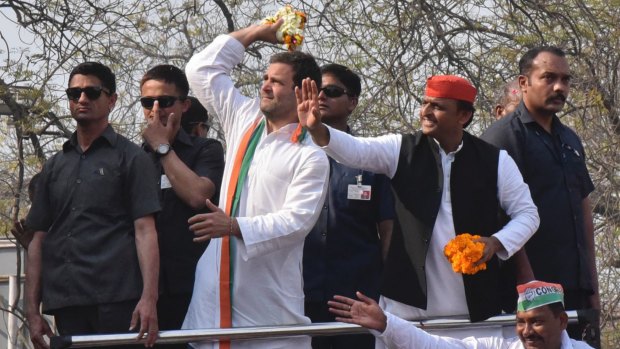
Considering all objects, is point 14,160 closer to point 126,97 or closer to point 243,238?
point 126,97

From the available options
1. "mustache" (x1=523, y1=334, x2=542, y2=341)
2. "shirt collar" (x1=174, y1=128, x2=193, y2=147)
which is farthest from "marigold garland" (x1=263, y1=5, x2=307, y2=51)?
"mustache" (x1=523, y1=334, x2=542, y2=341)

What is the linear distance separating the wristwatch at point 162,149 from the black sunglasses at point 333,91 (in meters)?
1.18

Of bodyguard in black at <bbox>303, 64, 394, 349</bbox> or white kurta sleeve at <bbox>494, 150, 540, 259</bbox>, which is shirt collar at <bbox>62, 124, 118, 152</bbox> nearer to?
bodyguard in black at <bbox>303, 64, 394, 349</bbox>

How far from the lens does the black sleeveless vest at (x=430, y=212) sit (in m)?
6.39

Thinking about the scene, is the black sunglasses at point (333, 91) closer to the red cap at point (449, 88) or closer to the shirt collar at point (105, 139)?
the red cap at point (449, 88)

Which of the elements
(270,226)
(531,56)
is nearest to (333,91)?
(531,56)

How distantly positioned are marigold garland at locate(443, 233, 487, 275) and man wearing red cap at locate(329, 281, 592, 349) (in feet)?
0.75

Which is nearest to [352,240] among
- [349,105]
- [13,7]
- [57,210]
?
[349,105]

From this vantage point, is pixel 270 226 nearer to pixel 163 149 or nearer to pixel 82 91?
pixel 163 149

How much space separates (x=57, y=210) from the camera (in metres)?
6.50

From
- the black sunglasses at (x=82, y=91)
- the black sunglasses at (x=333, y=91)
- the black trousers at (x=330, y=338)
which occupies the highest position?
the black sunglasses at (x=333, y=91)

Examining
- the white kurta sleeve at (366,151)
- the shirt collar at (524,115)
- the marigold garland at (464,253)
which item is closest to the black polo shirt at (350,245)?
the white kurta sleeve at (366,151)

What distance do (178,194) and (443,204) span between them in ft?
4.15

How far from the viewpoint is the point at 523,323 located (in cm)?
614
